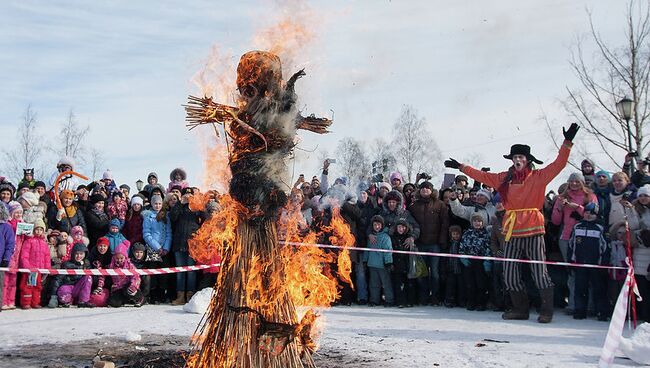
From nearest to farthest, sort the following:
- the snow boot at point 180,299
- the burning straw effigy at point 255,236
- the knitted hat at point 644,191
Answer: the burning straw effigy at point 255,236 < the knitted hat at point 644,191 < the snow boot at point 180,299

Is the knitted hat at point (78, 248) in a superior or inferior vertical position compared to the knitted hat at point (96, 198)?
inferior

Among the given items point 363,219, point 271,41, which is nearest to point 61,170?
point 363,219

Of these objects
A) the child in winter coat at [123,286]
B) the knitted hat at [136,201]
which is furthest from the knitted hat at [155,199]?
the child in winter coat at [123,286]

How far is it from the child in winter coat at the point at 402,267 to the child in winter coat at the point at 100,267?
191 inches

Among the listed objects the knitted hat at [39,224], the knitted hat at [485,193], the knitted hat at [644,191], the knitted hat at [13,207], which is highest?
the knitted hat at [485,193]

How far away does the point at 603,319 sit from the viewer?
920 cm

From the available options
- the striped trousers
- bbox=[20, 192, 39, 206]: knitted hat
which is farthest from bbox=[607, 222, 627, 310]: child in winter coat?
bbox=[20, 192, 39, 206]: knitted hat

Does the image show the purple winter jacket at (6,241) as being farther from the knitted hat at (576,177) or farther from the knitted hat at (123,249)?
the knitted hat at (576,177)

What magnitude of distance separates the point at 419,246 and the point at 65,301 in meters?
6.00

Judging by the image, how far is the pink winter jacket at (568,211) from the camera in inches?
378

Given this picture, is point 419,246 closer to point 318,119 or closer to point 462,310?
point 462,310

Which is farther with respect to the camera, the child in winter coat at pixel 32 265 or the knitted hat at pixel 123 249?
the knitted hat at pixel 123 249

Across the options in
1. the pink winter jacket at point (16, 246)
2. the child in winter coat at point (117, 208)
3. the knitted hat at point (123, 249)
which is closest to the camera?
the pink winter jacket at point (16, 246)

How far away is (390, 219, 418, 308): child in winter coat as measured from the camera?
1103cm
